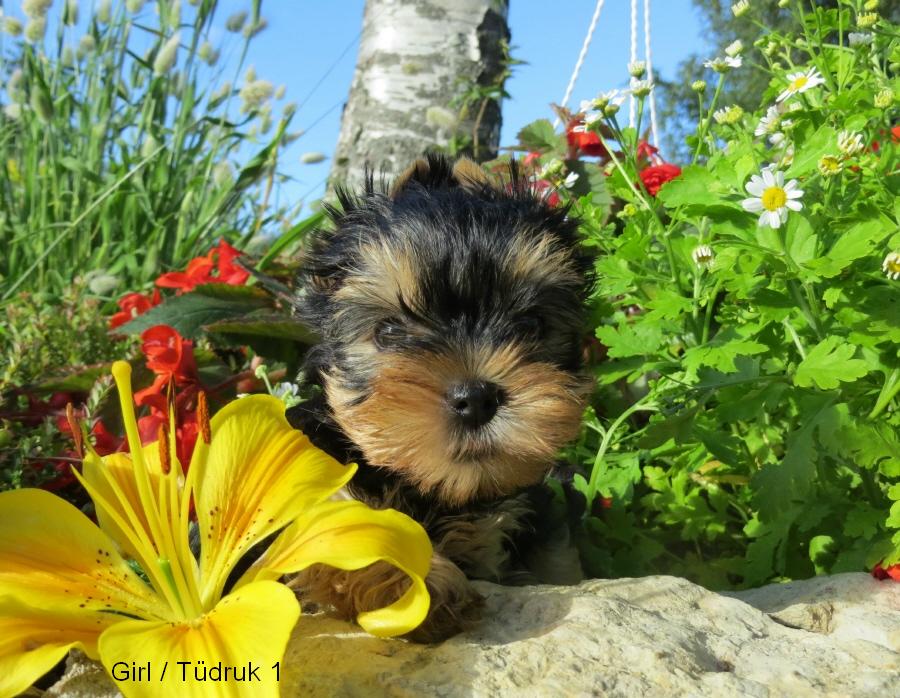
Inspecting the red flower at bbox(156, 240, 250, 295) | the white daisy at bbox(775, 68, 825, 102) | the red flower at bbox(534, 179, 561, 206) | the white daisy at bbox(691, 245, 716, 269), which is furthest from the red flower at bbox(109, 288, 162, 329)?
the white daisy at bbox(775, 68, 825, 102)

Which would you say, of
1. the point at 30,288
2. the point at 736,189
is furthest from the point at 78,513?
the point at 30,288

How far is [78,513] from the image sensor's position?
69.2 inches

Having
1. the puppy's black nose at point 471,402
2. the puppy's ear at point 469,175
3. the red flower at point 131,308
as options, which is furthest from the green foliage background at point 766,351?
the red flower at point 131,308

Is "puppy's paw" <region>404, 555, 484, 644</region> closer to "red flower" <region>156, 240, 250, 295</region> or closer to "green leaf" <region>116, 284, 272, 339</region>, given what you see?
"green leaf" <region>116, 284, 272, 339</region>

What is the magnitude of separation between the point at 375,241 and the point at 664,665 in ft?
4.81

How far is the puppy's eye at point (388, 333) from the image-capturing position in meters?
2.52

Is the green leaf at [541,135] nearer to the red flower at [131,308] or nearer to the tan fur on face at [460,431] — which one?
the red flower at [131,308]

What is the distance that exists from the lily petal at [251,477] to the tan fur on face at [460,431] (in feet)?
1.08

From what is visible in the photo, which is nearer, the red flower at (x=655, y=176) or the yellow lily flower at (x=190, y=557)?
the yellow lily flower at (x=190, y=557)

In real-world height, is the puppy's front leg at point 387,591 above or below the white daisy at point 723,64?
below

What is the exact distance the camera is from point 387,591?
6.98 feet

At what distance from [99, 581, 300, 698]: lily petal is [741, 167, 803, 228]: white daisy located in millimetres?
1646

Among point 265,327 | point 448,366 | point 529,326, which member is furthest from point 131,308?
point 448,366

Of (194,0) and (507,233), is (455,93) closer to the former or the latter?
(194,0)
